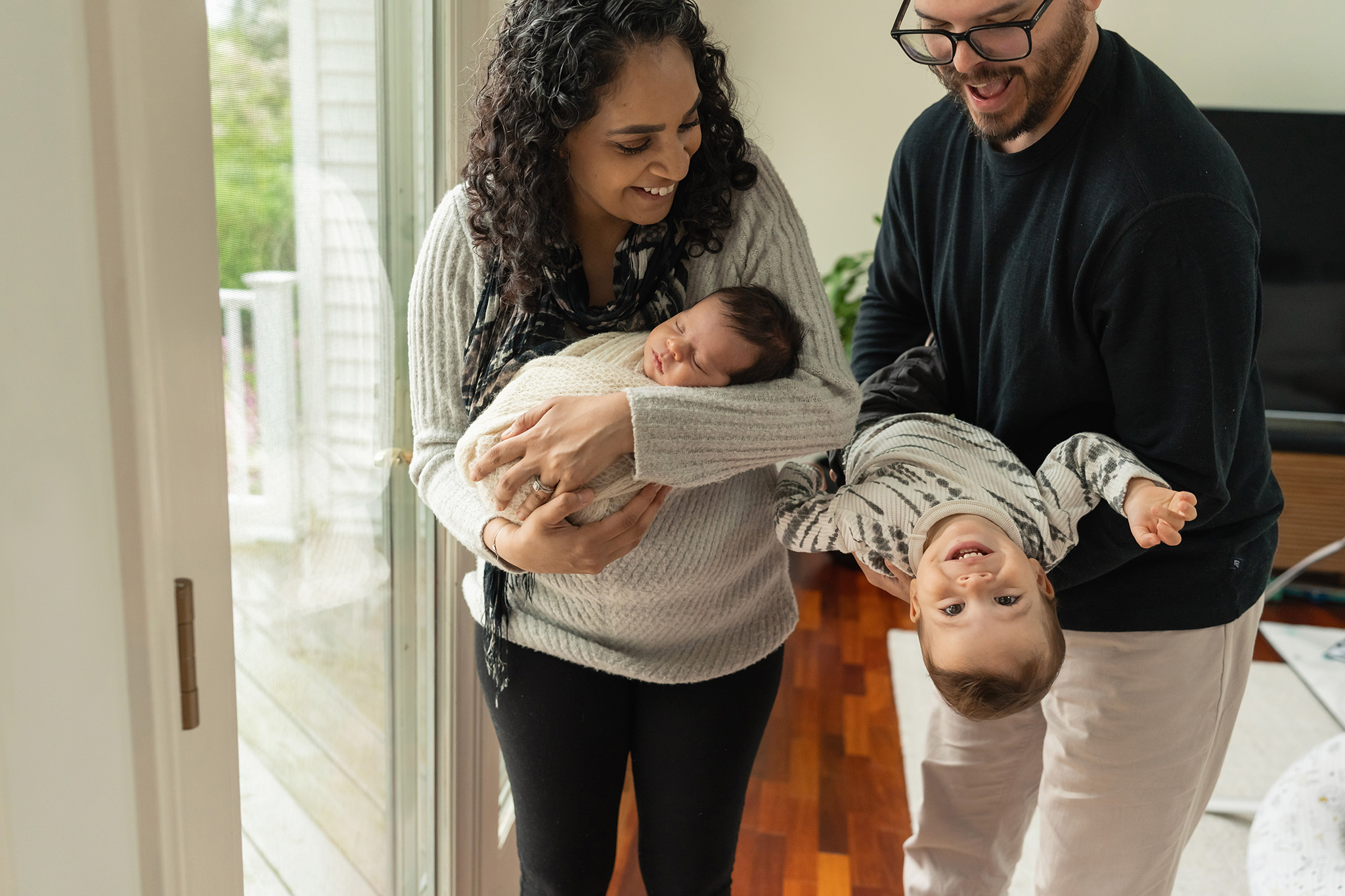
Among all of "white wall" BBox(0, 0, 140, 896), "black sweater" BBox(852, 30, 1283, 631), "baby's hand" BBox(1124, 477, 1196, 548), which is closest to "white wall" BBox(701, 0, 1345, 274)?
"black sweater" BBox(852, 30, 1283, 631)

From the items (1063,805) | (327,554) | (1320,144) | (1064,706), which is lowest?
(1063,805)

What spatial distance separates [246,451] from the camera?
1.07 m

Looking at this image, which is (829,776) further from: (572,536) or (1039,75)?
(1039,75)

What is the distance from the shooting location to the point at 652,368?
1.12 meters

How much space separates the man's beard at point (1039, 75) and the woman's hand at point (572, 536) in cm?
62

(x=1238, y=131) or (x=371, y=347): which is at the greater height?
(x=1238, y=131)

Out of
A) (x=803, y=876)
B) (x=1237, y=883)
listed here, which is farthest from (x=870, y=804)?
(x=1237, y=883)

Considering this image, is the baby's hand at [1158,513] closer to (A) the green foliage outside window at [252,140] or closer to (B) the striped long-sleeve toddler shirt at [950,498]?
(B) the striped long-sleeve toddler shirt at [950,498]

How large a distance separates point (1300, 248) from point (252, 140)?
3.77 meters

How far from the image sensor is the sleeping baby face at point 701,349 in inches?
42.8

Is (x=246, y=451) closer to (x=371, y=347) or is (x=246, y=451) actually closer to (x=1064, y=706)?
(x=371, y=347)

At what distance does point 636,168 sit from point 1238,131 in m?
3.31

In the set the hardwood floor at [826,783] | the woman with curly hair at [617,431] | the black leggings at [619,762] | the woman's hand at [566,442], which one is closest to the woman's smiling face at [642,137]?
the woman with curly hair at [617,431]

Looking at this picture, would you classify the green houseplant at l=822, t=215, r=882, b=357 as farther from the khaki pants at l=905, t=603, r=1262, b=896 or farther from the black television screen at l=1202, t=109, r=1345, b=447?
the khaki pants at l=905, t=603, r=1262, b=896
